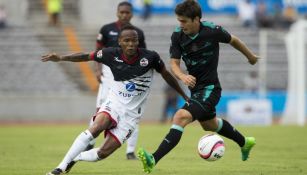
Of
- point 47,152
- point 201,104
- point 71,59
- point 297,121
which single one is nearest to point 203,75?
point 201,104

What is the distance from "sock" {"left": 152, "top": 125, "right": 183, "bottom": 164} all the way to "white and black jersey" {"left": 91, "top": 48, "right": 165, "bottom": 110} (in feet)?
2.72

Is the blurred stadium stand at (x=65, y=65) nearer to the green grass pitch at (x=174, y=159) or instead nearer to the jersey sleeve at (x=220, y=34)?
the green grass pitch at (x=174, y=159)

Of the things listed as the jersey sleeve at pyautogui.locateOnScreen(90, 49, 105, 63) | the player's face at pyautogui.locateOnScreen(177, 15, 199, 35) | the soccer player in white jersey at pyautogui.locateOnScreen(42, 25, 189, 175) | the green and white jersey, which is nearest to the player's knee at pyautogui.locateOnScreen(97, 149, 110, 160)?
the soccer player in white jersey at pyautogui.locateOnScreen(42, 25, 189, 175)

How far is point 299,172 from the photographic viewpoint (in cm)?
1055

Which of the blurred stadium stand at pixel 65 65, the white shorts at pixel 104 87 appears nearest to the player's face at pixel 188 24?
the white shorts at pixel 104 87

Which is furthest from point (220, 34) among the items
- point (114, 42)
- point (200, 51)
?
point (114, 42)

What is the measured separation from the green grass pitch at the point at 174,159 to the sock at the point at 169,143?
0.89 metres

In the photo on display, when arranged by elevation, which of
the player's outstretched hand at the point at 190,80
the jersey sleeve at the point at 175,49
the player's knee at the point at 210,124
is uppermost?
the jersey sleeve at the point at 175,49

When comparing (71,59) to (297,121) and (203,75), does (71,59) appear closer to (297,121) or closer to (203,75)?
(203,75)

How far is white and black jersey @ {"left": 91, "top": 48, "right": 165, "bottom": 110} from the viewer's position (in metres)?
10.5

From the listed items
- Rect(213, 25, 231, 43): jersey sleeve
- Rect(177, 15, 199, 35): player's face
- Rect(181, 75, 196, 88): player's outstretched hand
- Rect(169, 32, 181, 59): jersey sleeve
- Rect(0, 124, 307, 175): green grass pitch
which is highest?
Rect(177, 15, 199, 35): player's face

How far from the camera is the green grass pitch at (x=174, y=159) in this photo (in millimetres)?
10945

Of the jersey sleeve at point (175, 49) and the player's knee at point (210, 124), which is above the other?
the jersey sleeve at point (175, 49)

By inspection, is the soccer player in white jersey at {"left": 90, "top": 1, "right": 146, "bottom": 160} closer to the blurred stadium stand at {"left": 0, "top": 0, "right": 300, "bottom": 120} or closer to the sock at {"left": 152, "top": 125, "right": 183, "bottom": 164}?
the sock at {"left": 152, "top": 125, "right": 183, "bottom": 164}
